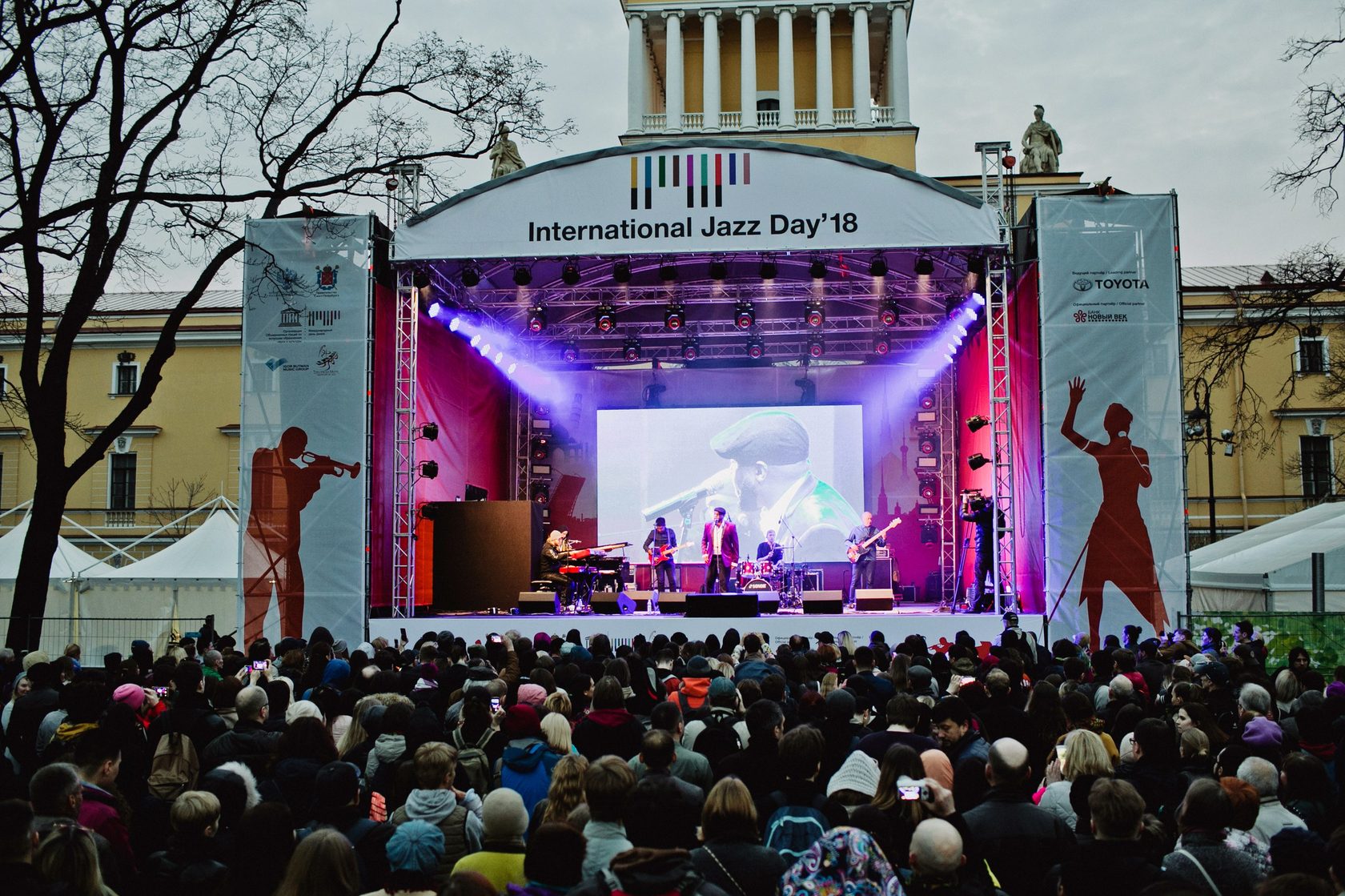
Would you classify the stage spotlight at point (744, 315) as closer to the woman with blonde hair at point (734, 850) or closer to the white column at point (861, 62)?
the woman with blonde hair at point (734, 850)

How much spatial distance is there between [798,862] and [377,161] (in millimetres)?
15949

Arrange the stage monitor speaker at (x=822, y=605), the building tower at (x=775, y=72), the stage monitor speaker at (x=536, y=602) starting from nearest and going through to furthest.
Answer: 1. the stage monitor speaker at (x=822, y=605)
2. the stage monitor speaker at (x=536, y=602)
3. the building tower at (x=775, y=72)

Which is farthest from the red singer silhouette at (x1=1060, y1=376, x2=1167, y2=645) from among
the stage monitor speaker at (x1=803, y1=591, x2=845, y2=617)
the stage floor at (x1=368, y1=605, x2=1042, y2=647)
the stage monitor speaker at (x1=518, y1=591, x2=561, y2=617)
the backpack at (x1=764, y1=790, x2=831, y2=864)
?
the backpack at (x1=764, y1=790, x2=831, y2=864)

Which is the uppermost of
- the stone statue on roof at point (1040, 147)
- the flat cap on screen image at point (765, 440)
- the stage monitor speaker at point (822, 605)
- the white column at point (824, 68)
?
the white column at point (824, 68)

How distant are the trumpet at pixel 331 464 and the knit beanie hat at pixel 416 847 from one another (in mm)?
13344

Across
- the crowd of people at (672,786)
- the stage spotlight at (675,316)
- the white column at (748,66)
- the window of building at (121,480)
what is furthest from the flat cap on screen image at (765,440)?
the window of building at (121,480)

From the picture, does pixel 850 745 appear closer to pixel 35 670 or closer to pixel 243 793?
pixel 243 793

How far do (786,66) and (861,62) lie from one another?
2773 mm

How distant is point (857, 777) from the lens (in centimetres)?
496

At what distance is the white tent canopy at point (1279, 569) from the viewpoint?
59.5ft

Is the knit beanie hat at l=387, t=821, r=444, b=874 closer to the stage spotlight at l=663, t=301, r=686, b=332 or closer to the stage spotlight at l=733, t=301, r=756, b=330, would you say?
the stage spotlight at l=663, t=301, r=686, b=332

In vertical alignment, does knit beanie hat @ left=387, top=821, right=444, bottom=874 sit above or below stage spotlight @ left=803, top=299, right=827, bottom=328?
below

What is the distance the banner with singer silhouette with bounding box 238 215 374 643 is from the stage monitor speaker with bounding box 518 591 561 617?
323 cm

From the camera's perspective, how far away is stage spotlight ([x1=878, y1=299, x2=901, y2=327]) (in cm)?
2045
